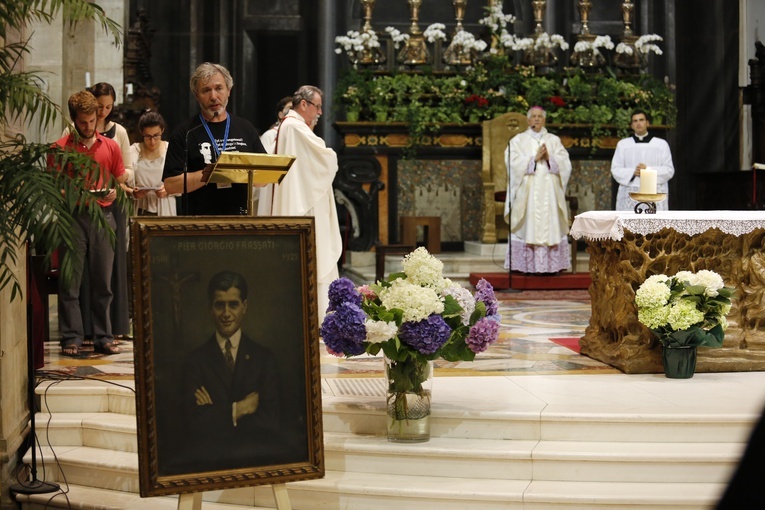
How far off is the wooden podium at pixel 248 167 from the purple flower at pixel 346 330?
24.1 inches

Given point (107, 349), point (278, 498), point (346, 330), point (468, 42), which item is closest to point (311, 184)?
point (107, 349)

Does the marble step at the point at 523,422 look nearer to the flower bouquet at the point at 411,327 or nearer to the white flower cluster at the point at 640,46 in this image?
the flower bouquet at the point at 411,327

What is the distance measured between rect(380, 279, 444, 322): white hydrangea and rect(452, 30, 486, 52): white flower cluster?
9.39m

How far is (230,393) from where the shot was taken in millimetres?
3957

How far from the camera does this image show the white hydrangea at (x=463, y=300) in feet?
16.0

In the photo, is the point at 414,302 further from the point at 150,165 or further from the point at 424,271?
the point at 150,165

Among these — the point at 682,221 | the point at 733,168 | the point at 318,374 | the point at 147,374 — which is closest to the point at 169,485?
the point at 147,374

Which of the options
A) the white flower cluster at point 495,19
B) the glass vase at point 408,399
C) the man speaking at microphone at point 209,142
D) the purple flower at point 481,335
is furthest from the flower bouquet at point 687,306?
the white flower cluster at point 495,19

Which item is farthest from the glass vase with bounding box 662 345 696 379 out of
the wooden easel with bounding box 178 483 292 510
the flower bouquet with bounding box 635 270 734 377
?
the wooden easel with bounding box 178 483 292 510

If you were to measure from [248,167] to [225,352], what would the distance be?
35.3 inches

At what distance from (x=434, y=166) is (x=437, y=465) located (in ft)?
30.7

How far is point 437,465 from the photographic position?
4.99 meters

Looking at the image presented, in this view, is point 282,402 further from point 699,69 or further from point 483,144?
point 699,69

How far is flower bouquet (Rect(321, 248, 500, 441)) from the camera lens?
185 inches
